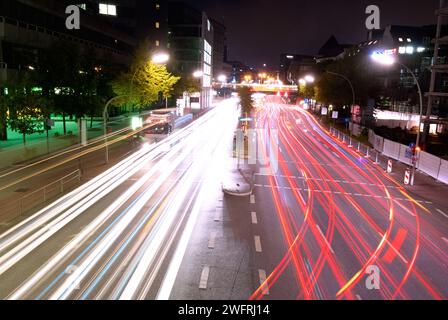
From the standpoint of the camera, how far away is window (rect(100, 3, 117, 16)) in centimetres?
8851

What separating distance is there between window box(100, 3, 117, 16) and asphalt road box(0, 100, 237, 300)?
235ft

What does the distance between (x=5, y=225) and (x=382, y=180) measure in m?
24.1

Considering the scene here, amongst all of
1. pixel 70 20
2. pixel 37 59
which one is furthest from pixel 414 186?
pixel 70 20

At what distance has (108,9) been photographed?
89.5 metres

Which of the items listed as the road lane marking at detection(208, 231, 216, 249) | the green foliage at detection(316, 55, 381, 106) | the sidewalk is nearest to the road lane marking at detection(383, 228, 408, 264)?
the sidewalk

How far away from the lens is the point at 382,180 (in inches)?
1137

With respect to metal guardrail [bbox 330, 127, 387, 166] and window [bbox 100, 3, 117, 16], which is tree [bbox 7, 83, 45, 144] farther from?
window [bbox 100, 3, 117, 16]

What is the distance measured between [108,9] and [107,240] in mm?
85363

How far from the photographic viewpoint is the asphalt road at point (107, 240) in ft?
39.4

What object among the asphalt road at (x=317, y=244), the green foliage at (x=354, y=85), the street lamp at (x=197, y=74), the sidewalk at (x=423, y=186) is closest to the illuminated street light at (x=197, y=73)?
the street lamp at (x=197, y=74)

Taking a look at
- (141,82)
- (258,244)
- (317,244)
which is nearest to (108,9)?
(141,82)

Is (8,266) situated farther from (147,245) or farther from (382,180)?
(382,180)

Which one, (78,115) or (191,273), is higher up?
(78,115)

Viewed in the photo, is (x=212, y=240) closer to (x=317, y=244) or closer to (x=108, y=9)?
(x=317, y=244)
